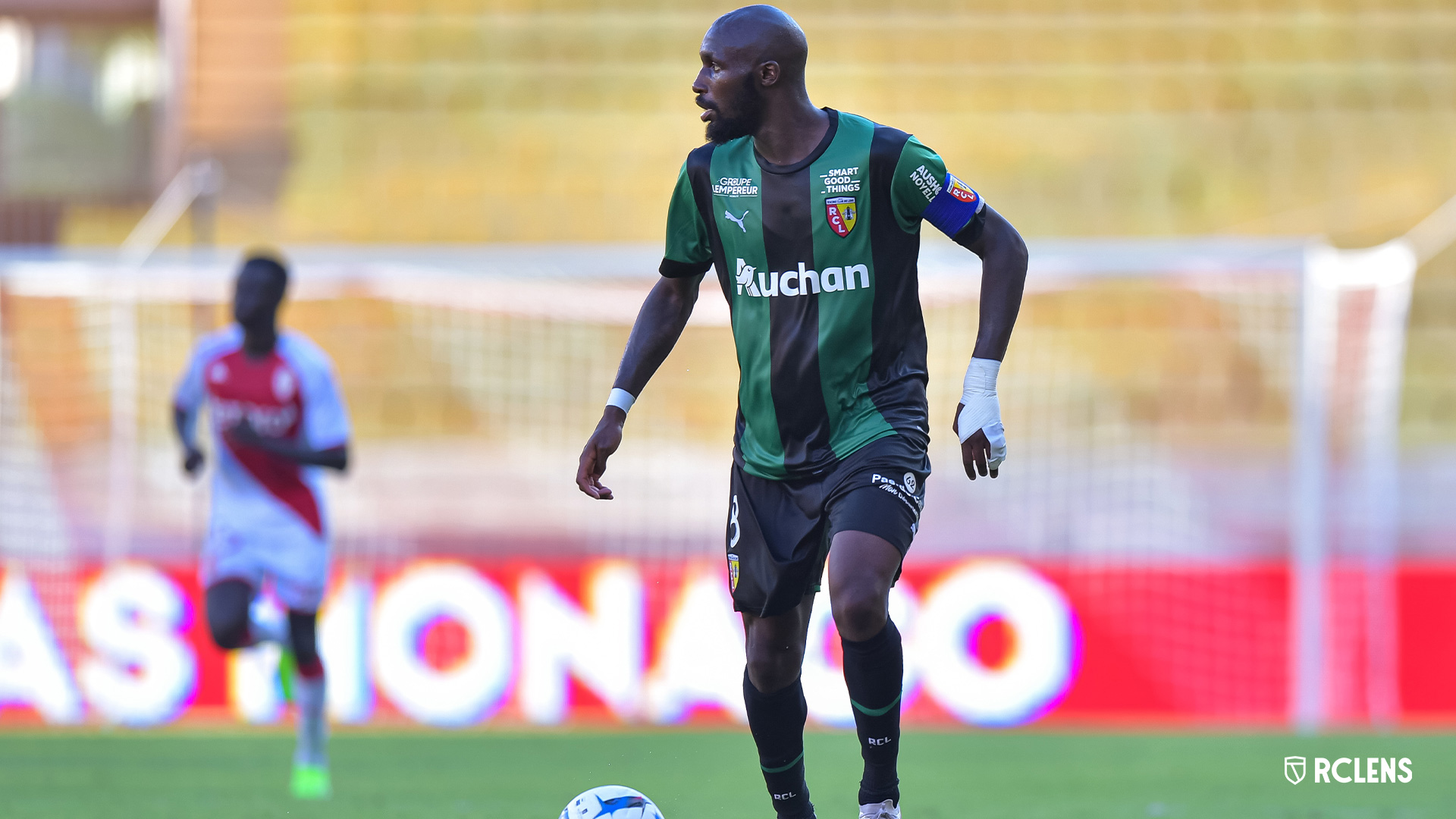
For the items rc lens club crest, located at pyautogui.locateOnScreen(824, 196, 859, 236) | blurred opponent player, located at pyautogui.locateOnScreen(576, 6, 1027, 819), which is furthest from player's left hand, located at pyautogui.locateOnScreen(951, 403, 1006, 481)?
rc lens club crest, located at pyautogui.locateOnScreen(824, 196, 859, 236)

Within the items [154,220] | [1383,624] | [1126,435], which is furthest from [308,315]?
[1383,624]

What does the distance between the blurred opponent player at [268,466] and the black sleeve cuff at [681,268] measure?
290cm

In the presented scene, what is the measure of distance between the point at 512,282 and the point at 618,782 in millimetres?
4995

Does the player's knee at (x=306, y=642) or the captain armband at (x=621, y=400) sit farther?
the player's knee at (x=306, y=642)

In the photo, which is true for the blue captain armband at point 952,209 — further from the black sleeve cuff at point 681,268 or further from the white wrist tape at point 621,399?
the white wrist tape at point 621,399

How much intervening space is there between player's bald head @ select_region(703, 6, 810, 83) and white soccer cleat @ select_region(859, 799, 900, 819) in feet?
5.44

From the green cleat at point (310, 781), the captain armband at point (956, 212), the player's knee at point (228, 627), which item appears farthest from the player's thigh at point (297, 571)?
the captain armband at point (956, 212)

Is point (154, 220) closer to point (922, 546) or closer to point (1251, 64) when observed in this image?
point (922, 546)

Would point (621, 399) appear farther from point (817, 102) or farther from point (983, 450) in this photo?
point (817, 102)

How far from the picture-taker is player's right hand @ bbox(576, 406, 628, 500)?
14.1ft

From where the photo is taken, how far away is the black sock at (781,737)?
429 cm

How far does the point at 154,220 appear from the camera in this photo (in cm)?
1254

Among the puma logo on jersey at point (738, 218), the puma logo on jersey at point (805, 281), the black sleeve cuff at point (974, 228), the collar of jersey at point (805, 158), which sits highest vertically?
the collar of jersey at point (805, 158)

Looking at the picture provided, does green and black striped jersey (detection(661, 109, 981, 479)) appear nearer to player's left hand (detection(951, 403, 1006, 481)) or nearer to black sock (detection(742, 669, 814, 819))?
player's left hand (detection(951, 403, 1006, 481))
